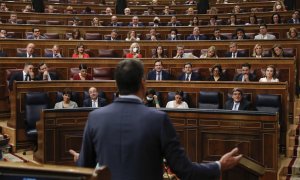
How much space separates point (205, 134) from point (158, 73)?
2075 mm

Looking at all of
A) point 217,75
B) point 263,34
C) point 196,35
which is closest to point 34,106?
point 217,75

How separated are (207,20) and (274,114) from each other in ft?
19.4

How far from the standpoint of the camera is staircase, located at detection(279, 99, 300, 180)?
485 cm

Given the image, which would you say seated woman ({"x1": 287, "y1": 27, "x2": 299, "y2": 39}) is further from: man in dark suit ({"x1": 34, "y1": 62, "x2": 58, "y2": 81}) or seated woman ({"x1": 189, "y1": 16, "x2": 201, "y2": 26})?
man in dark suit ({"x1": 34, "y1": 62, "x2": 58, "y2": 81})

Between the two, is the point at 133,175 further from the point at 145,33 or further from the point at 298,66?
the point at 145,33

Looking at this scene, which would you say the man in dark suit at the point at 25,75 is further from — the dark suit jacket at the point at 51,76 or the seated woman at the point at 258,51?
the seated woman at the point at 258,51

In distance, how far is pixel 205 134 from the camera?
4.73 meters

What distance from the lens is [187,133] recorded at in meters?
4.77

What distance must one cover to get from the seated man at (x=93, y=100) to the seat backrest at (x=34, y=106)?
51cm

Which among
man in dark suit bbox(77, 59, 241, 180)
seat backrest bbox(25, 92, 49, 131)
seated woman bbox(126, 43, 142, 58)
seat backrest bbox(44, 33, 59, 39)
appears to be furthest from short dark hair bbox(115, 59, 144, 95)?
seat backrest bbox(44, 33, 59, 39)

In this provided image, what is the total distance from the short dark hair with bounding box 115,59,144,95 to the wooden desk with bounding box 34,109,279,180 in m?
2.95

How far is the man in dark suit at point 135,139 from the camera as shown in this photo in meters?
1.71

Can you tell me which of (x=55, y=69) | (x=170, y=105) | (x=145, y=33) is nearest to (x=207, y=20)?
(x=145, y=33)

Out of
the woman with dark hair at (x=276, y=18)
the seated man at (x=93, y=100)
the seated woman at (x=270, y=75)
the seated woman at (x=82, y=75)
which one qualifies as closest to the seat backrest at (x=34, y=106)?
the seated man at (x=93, y=100)
